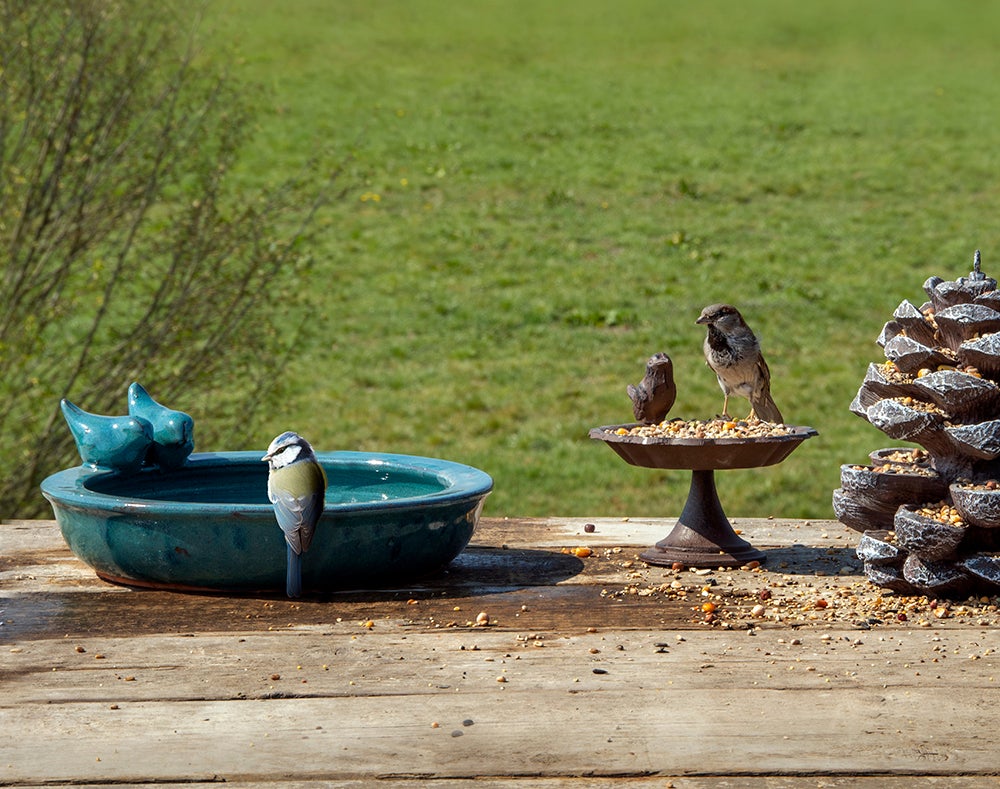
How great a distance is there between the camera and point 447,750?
7.11 ft

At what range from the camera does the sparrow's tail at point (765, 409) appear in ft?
12.1

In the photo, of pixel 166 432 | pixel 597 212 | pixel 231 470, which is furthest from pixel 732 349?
pixel 597 212

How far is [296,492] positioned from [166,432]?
0.85 metres

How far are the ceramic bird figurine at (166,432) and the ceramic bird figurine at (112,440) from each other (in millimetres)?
56

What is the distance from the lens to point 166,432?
3594 millimetres

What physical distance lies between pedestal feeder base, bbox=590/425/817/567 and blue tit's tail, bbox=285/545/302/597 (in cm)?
83

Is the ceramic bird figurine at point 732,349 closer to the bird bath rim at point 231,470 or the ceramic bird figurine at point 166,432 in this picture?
the bird bath rim at point 231,470

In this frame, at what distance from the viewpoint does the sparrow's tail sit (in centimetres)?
368

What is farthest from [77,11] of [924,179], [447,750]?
[924,179]

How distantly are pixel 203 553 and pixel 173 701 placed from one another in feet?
2.27

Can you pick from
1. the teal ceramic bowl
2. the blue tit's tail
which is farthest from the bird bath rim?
the blue tit's tail

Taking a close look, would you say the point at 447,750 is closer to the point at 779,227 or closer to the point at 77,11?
the point at 77,11

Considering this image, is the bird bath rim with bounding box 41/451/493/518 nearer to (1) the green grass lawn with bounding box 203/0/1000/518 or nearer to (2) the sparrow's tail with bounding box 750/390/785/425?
(2) the sparrow's tail with bounding box 750/390/785/425

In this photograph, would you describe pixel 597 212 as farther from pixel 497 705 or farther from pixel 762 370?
pixel 497 705
